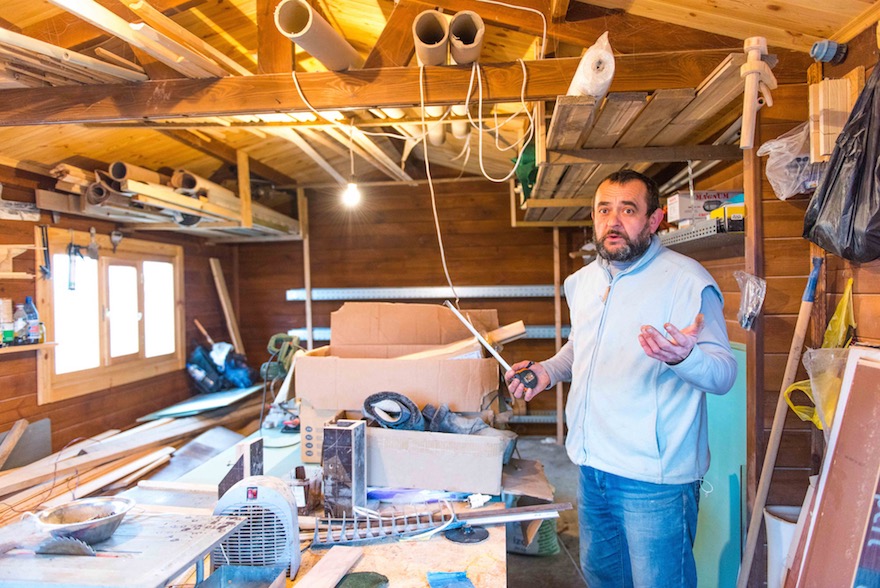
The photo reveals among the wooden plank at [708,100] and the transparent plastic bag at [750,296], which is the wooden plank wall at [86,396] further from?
the transparent plastic bag at [750,296]

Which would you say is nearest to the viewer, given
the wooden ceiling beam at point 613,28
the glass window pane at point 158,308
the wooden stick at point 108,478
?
the wooden ceiling beam at point 613,28

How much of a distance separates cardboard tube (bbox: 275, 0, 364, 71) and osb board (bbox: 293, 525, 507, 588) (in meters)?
1.65

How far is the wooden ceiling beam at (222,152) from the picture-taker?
3.54 m

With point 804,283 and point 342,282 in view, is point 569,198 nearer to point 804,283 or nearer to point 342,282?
point 804,283

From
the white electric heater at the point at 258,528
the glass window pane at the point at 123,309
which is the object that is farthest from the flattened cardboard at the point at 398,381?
the glass window pane at the point at 123,309

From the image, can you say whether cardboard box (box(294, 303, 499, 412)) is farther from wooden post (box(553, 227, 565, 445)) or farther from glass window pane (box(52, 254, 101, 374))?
wooden post (box(553, 227, 565, 445))

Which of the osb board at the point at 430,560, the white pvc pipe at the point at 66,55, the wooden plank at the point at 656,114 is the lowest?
the osb board at the point at 430,560

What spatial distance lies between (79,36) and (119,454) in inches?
99.4

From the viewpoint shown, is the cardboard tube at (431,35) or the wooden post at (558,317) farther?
the wooden post at (558,317)

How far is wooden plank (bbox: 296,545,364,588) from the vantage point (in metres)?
1.23

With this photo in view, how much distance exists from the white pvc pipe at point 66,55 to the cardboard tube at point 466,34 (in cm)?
132

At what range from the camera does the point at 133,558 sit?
40.6 inches

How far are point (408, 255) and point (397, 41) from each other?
3355 millimetres

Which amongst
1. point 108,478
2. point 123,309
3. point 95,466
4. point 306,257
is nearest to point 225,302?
point 306,257
